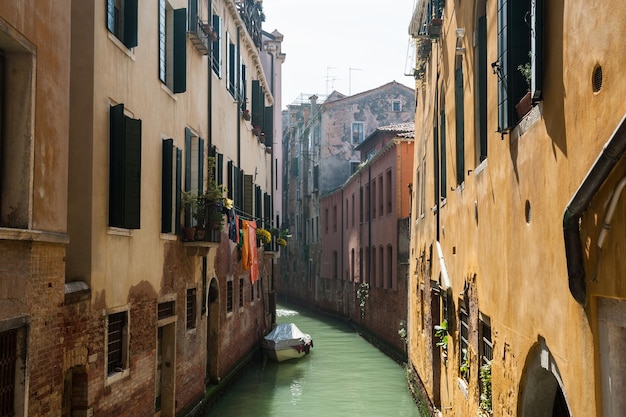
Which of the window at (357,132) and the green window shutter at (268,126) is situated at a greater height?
the window at (357,132)

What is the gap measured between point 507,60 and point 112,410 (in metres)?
6.08

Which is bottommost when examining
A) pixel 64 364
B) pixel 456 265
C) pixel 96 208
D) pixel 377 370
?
pixel 377 370

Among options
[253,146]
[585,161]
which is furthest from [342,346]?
[585,161]

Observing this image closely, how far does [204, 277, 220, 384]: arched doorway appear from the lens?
16.0 meters

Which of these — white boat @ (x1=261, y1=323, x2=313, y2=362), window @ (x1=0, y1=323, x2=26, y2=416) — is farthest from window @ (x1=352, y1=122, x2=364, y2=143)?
window @ (x1=0, y1=323, x2=26, y2=416)

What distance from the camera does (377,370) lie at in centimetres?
2081

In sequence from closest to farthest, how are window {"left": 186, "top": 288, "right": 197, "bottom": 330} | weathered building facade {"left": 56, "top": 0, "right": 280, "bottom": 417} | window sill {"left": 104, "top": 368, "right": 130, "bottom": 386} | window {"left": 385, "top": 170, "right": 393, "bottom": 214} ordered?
weathered building facade {"left": 56, "top": 0, "right": 280, "bottom": 417}
window sill {"left": 104, "top": 368, "right": 130, "bottom": 386}
window {"left": 186, "top": 288, "right": 197, "bottom": 330}
window {"left": 385, "top": 170, "right": 393, "bottom": 214}

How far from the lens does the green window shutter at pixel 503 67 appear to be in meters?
6.27

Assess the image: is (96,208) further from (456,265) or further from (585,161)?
(585,161)

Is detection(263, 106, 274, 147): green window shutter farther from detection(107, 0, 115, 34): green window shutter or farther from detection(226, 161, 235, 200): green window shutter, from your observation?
detection(107, 0, 115, 34): green window shutter

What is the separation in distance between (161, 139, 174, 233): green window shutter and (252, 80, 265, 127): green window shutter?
10807 mm

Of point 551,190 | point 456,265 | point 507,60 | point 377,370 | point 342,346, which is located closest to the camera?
point 551,190

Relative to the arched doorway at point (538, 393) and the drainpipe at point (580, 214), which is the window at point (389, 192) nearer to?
the arched doorway at point (538, 393)

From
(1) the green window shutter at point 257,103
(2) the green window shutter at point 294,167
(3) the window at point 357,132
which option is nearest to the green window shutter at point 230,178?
(1) the green window shutter at point 257,103
